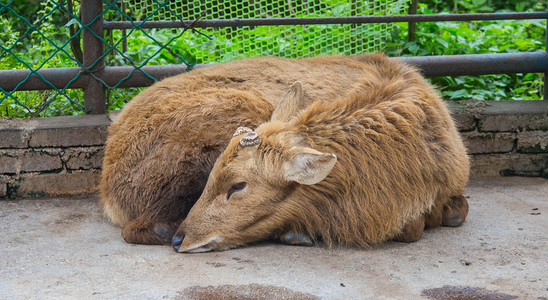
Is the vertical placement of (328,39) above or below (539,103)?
above

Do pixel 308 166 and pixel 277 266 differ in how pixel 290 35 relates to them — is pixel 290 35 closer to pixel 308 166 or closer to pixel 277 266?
pixel 308 166

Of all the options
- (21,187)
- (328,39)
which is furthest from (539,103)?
(21,187)

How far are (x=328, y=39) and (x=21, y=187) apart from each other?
3.19 metres

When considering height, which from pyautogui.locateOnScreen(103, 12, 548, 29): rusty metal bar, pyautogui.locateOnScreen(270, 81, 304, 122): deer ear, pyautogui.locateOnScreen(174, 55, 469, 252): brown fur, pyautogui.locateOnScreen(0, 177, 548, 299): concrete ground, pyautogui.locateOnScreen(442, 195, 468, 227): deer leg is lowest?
pyautogui.locateOnScreen(442, 195, 468, 227): deer leg

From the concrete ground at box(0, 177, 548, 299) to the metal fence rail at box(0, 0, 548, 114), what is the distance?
54.1 inches

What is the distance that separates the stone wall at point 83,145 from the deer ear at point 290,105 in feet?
5.87

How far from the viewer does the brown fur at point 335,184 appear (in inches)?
158

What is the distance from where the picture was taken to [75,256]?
397cm

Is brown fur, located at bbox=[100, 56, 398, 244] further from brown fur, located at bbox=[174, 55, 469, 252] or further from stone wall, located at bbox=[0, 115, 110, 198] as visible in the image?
stone wall, located at bbox=[0, 115, 110, 198]

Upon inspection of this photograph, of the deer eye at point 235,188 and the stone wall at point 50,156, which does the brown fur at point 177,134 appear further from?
the stone wall at point 50,156

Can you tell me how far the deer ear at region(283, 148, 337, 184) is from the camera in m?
3.68

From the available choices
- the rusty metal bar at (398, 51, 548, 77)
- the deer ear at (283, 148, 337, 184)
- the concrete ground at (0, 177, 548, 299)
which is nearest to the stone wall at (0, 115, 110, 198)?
the concrete ground at (0, 177, 548, 299)

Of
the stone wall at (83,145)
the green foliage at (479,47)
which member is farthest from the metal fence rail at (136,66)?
the green foliage at (479,47)

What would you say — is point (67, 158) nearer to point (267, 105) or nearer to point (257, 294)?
point (267, 105)
